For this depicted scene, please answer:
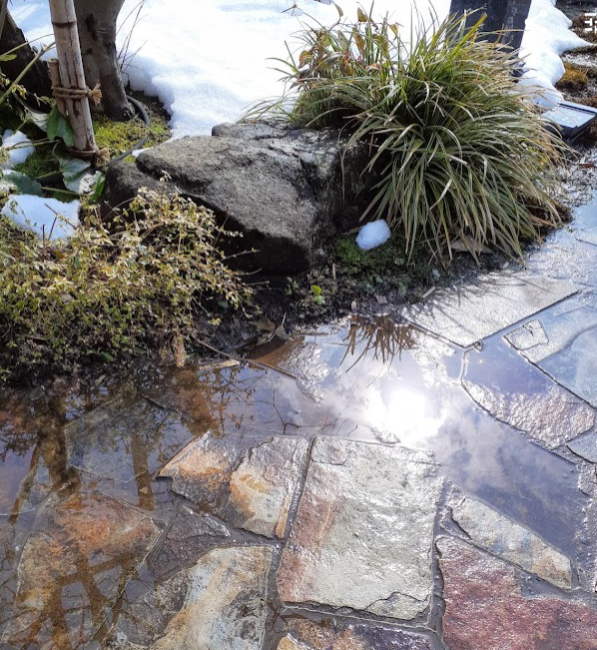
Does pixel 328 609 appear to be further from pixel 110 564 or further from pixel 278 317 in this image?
pixel 278 317

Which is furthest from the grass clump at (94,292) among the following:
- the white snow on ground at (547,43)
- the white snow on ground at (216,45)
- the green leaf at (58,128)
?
the white snow on ground at (547,43)

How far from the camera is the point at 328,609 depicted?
198 cm

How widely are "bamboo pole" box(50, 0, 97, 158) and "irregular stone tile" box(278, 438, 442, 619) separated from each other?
7.92ft

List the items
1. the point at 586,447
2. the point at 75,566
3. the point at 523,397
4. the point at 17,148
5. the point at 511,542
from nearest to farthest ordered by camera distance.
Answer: the point at 75,566 → the point at 511,542 → the point at 586,447 → the point at 523,397 → the point at 17,148

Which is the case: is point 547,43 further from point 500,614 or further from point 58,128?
point 500,614

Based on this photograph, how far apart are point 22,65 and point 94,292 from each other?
239cm

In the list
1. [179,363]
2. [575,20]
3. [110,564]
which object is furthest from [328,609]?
[575,20]

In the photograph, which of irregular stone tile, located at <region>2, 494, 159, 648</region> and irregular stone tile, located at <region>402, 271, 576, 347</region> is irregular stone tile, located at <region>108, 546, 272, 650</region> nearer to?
irregular stone tile, located at <region>2, 494, 159, 648</region>

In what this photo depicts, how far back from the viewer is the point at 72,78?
3.58 metres

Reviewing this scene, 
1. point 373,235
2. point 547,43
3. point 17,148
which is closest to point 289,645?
point 373,235

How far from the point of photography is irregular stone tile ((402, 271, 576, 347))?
10.7ft

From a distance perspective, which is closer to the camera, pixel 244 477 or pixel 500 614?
pixel 500 614

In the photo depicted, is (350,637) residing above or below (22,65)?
below

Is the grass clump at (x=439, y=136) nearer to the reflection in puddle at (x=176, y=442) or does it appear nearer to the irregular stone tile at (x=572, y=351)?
the irregular stone tile at (x=572, y=351)
